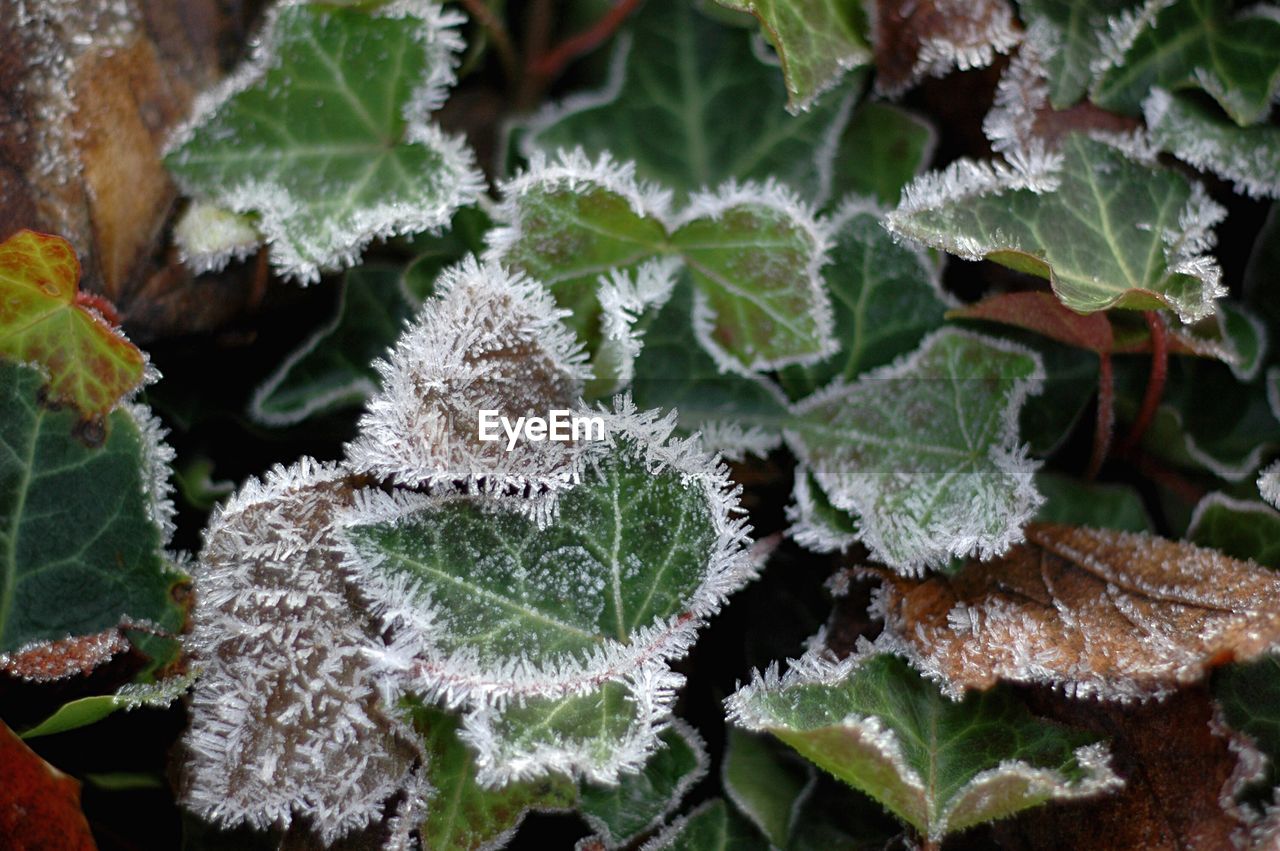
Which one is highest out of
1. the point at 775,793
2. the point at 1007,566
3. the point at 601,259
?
the point at 601,259

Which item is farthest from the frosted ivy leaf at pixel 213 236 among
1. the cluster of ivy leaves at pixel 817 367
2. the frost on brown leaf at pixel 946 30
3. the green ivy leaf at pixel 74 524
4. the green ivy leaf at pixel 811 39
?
the frost on brown leaf at pixel 946 30

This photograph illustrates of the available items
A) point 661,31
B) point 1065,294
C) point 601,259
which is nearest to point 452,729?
point 601,259

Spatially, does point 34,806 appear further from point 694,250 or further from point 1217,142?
point 1217,142

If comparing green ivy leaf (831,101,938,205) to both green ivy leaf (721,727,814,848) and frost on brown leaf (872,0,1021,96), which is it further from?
green ivy leaf (721,727,814,848)

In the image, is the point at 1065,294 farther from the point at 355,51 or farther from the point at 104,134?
the point at 104,134

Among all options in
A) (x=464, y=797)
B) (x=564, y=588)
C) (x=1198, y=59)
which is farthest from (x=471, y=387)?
(x=1198, y=59)

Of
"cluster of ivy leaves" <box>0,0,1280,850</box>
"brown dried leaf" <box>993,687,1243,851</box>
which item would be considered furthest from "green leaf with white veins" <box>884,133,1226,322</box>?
"brown dried leaf" <box>993,687,1243,851</box>
